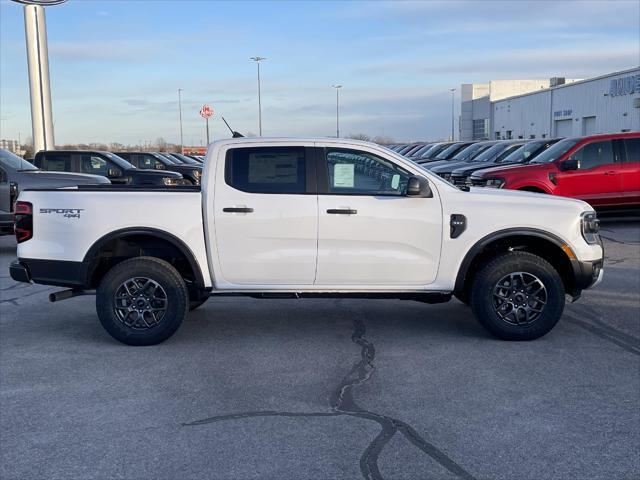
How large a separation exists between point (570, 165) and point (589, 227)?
744cm

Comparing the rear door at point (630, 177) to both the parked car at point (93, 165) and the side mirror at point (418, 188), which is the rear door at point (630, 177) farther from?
the parked car at point (93, 165)

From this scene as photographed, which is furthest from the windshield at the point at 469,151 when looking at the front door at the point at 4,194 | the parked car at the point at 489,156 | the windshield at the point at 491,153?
the front door at the point at 4,194

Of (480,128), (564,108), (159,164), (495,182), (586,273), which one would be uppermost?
(564,108)

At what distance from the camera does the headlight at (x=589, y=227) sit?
6496mm

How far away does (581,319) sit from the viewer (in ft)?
23.9

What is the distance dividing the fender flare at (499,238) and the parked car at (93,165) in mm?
11038

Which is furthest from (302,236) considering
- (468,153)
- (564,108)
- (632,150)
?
(564,108)

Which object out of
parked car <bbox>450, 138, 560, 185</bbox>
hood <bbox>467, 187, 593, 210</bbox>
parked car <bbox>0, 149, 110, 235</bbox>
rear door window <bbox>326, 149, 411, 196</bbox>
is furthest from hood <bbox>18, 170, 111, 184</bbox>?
hood <bbox>467, 187, 593, 210</bbox>

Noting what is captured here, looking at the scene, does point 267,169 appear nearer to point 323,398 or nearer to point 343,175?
point 343,175

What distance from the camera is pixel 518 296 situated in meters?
6.43

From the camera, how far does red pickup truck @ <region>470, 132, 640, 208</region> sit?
13508 millimetres

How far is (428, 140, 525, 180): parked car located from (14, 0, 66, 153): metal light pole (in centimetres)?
1459

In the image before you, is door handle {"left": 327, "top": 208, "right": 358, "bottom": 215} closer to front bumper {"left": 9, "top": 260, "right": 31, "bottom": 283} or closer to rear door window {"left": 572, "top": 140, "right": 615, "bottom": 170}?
front bumper {"left": 9, "top": 260, "right": 31, "bottom": 283}

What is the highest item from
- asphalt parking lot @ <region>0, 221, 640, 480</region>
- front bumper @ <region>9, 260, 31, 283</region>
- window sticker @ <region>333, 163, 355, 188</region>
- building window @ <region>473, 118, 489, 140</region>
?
building window @ <region>473, 118, 489, 140</region>
